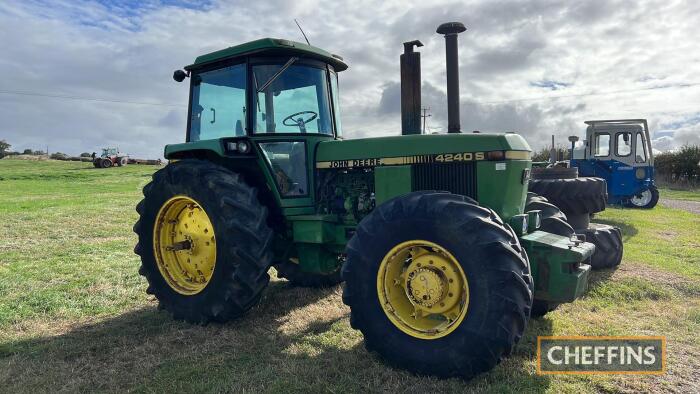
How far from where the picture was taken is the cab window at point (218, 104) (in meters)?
4.99

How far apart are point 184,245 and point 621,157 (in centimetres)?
1355

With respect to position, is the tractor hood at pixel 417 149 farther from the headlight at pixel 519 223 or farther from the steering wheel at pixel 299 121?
the headlight at pixel 519 223

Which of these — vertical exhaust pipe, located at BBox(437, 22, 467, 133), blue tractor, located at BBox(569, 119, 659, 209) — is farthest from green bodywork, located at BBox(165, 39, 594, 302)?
blue tractor, located at BBox(569, 119, 659, 209)

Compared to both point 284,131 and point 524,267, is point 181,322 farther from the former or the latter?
point 524,267

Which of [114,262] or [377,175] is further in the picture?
[114,262]

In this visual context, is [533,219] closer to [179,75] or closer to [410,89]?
[410,89]

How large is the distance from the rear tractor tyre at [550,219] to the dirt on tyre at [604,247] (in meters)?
1.89

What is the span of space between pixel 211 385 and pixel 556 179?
23.2 feet

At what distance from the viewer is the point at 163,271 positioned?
5070 mm

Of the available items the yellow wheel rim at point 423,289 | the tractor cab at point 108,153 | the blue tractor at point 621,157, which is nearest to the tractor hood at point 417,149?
the yellow wheel rim at point 423,289

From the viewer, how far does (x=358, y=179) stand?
483 cm

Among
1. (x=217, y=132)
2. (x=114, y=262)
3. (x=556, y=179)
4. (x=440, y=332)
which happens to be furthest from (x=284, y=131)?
(x=556, y=179)

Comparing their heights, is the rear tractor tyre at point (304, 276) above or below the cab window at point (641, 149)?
below

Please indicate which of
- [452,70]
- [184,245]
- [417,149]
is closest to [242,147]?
[184,245]
